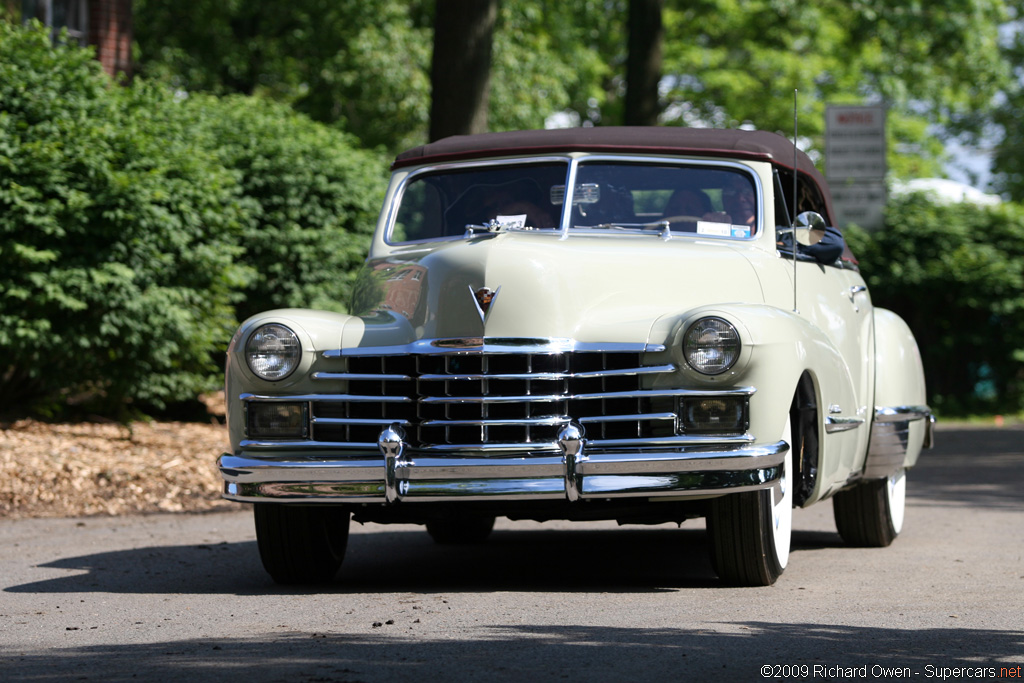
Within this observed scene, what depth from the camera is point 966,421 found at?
675 inches

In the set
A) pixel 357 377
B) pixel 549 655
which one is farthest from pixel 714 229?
pixel 549 655

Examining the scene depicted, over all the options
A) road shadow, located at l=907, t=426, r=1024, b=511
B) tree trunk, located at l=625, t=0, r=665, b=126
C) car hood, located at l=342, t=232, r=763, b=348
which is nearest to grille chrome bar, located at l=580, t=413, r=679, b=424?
car hood, located at l=342, t=232, r=763, b=348

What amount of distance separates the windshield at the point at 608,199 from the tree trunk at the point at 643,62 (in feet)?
34.4

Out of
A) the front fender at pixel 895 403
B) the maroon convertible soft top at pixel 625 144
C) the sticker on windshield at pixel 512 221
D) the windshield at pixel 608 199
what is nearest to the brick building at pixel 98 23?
the maroon convertible soft top at pixel 625 144

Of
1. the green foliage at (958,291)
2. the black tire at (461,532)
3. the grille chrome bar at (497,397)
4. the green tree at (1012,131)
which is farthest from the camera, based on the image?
the green tree at (1012,131)

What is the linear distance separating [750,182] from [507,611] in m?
2.75

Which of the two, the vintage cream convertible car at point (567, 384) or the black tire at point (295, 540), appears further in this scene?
the black tire at point (295, 540)

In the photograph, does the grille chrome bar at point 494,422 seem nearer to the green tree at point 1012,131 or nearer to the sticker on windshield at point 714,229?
the sticker on windshield at point 714,229

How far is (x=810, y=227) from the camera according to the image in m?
6.61

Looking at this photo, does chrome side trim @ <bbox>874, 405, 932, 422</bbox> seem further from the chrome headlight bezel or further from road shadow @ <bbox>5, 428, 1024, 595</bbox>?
the chrome headlight bezel

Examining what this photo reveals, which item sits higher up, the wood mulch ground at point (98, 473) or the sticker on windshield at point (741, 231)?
the sticker on windshield at point (741, 231)

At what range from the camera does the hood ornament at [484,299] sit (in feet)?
18.6

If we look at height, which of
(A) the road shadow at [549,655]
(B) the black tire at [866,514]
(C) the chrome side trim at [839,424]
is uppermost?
(C) the chrome side trim at [839,424]

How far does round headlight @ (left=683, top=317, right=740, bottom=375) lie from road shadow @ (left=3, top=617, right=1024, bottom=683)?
1.04 m
